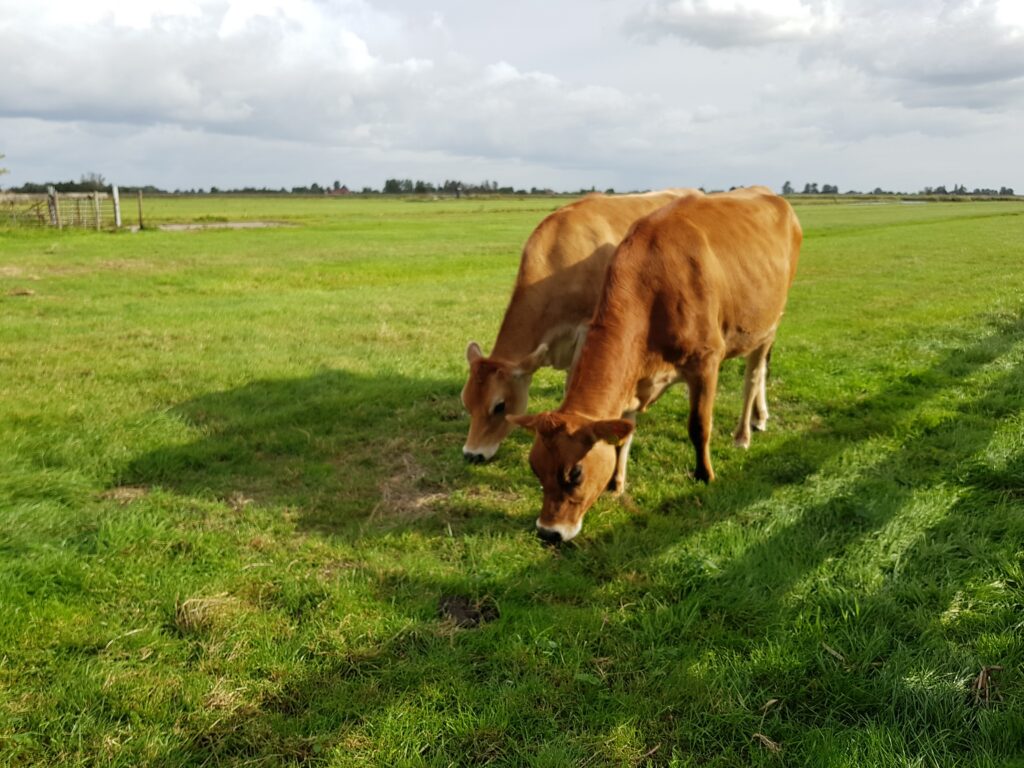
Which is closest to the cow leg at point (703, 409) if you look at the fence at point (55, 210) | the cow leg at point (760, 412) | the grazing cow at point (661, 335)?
the grazing cow at point (661, 335)

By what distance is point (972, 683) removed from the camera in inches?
139

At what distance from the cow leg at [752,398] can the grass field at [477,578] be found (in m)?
0.24

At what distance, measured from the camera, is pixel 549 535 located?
16.5 feet

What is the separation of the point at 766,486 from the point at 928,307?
37.1ft

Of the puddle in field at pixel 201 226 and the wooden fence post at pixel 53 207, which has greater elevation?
the wooden fence post at pixel 53 207

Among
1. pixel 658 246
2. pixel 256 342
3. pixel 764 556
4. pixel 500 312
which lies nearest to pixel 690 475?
pixel 764 556

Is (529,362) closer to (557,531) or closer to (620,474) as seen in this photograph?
(620,474)

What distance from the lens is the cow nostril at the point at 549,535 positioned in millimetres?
5012

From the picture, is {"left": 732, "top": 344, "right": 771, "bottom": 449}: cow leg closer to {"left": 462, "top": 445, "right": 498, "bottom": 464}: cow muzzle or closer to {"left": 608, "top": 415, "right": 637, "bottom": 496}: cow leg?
{"left": 608, "top": 415, "right": 637, "bottom": 496}: cow leg

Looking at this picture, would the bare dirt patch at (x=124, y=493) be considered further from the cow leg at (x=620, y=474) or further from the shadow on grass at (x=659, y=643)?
the cow leg at (x=620, y=474)

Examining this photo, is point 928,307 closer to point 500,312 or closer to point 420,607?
point 500,312

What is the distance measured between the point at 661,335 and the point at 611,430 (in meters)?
1.32

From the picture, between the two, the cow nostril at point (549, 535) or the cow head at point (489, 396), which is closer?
the cow nostril at point (549, 535)

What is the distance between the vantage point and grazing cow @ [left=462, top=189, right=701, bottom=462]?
21.4 ft
